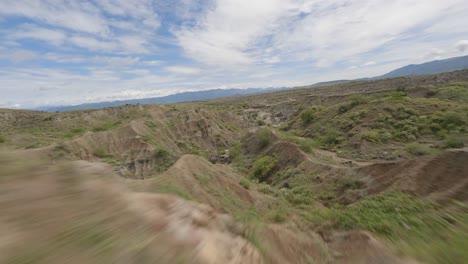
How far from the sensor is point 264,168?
2564 cm

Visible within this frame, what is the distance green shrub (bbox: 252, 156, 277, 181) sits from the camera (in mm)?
25109

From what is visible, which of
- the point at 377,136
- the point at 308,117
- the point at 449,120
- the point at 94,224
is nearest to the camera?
the point at 94,224

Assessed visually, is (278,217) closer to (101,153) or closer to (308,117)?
(101,153)

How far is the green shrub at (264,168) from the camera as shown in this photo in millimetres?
25109

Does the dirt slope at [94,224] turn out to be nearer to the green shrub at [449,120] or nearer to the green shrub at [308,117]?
the green shrub at [449,120]

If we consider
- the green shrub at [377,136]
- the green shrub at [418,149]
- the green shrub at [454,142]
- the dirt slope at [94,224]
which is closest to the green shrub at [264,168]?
the green shrub at [377,136]

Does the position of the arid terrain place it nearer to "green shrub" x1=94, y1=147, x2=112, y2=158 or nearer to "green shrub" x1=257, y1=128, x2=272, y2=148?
"green shrub" x1=94, y1=147, x2=112, y2=158

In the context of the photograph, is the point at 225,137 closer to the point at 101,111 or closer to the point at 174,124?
the point at 174,124

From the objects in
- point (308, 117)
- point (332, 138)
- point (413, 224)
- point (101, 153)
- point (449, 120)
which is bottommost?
point (332, 138)

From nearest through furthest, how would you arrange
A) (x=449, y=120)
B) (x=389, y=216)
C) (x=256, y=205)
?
(x=389, y=216) → (x=256, y=205) → (x=449, y=120)

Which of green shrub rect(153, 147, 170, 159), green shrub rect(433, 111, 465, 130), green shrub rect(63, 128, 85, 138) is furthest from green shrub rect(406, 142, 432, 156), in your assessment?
green shrub rect(63, 128, 85, 138)

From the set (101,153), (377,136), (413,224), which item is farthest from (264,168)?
(413,224)

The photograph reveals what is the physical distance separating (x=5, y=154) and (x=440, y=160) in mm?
17314

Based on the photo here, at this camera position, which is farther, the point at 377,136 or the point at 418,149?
the point at 377,136
